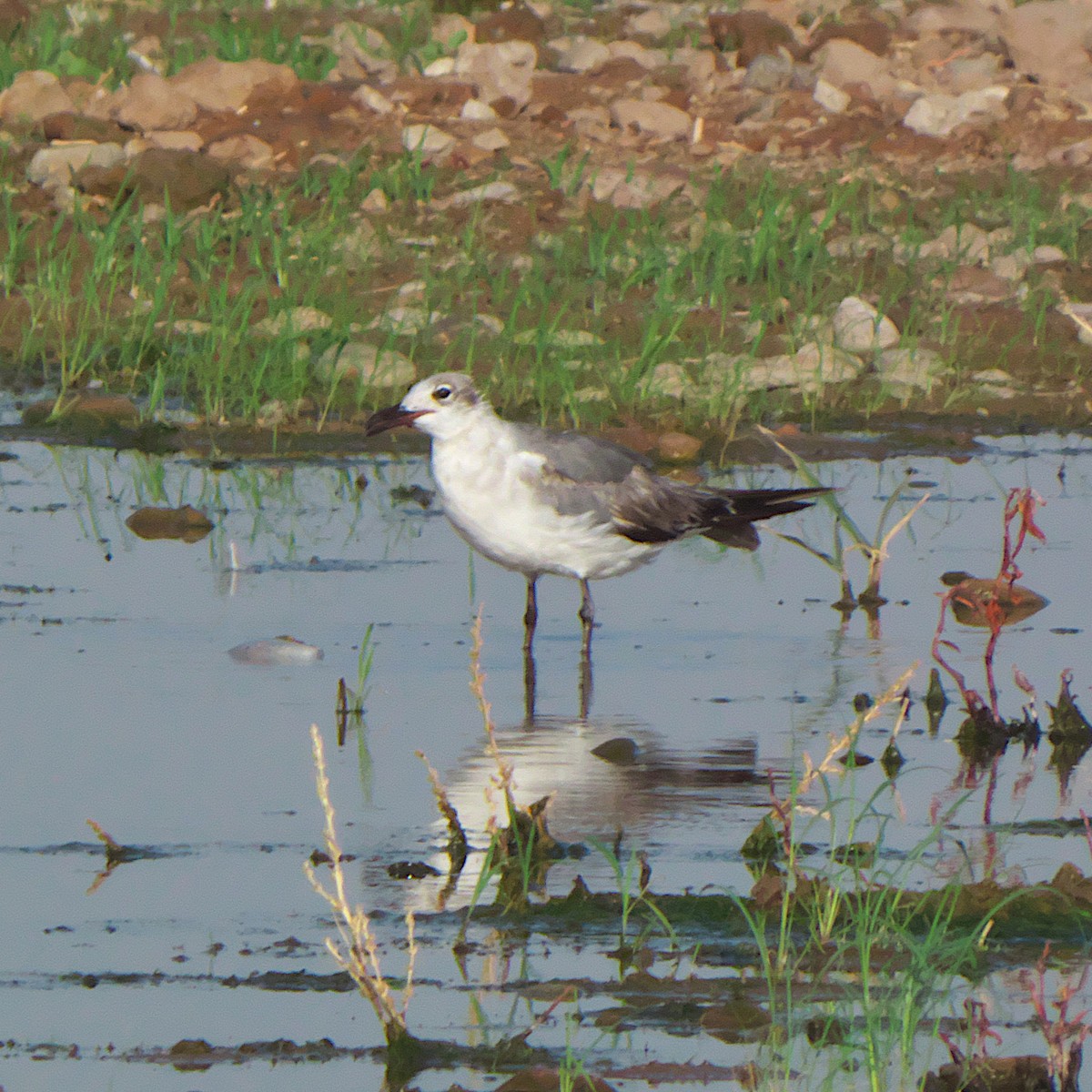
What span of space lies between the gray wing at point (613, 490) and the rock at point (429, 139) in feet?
25.3

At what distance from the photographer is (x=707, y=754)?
19.6 feet

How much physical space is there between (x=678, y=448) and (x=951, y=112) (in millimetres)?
7623

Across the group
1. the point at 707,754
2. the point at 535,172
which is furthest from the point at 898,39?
the point at 707,754

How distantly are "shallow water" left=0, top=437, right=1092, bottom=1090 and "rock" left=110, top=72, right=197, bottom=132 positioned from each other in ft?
19.2

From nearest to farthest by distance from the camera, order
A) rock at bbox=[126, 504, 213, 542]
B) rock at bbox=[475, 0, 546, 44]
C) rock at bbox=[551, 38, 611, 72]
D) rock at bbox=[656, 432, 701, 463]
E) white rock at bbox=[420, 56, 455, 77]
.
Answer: rock at bbox=[126, 504, 213, 542], rock at bbox=[656, 432, 701, 463], white rock at bbox=[420, 56, 455, 77], rock at bbox=[551, 38, 611, 72], rock at bbox=[475, 0, 546, 44]

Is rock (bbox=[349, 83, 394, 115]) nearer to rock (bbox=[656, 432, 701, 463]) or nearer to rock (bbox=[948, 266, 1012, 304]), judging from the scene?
rock (bbox=[948, 266, 1012, 304])

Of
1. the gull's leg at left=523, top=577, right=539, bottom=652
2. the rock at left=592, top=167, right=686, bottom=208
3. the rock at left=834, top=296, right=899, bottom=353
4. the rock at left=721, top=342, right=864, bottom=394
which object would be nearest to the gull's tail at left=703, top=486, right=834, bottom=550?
the gull's leg at left=523, top=577, right=539, bottom=652

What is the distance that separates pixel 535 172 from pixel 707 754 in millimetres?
9390

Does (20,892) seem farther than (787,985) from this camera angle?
Yes

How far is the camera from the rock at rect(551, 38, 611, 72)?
690 inches

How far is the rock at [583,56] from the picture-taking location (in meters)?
17.5

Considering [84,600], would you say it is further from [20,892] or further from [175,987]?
[175,987]

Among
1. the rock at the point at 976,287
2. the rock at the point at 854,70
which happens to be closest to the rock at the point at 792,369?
the rock at the point at 976,287

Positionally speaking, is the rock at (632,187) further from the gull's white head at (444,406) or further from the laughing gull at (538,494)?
the gull's white head at (444,406)
